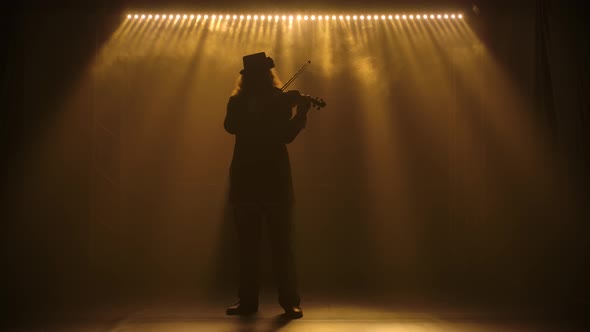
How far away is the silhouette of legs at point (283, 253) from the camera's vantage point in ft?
8.70

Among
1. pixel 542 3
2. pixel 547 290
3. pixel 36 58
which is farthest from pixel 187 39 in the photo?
pixel 547 290

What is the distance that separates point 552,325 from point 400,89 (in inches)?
90.1

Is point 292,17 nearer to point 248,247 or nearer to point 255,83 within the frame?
point 255,83

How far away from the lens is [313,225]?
3.97 m

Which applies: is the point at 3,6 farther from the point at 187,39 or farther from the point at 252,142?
the point at 252,142

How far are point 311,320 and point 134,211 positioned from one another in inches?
83.3

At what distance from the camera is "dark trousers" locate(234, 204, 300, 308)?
8.73 feet

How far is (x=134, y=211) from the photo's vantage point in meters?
3.98

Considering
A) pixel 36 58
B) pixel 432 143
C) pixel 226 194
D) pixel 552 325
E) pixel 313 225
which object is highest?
pixel 36 58

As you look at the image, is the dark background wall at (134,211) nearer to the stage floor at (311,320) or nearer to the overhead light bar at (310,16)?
the overhead light bar at (310,16)

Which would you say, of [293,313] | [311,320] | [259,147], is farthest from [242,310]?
[259,147]

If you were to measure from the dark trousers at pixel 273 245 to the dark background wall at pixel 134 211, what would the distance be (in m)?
1.08

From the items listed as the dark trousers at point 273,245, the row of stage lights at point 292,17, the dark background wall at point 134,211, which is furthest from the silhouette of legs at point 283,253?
the row of stage lights at point 292,17

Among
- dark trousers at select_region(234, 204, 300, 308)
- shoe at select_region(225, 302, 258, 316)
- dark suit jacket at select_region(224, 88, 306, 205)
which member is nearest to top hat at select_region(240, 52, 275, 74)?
dark suit jacket at select_region(224, 88, 306, 205)
